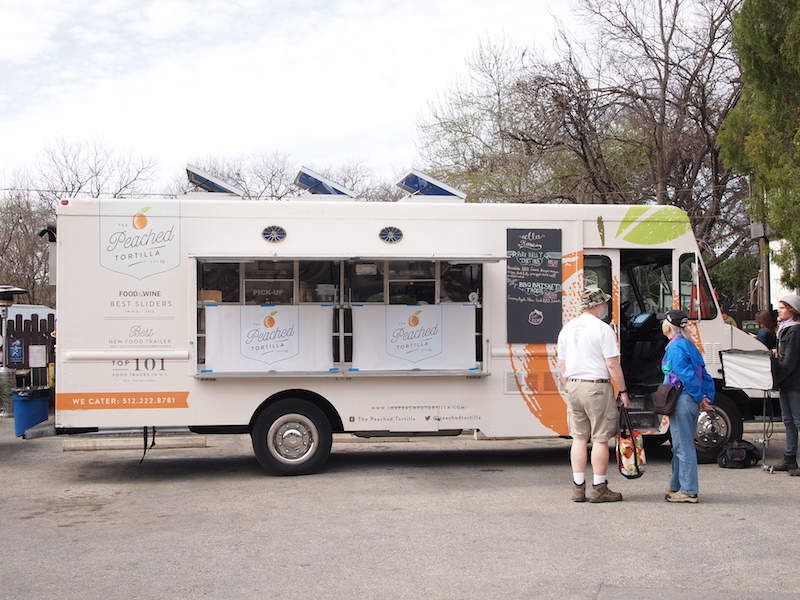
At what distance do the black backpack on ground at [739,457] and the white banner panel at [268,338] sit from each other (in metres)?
4.21

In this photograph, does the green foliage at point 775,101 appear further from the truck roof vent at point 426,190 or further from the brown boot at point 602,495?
the brown boot at point 602,495

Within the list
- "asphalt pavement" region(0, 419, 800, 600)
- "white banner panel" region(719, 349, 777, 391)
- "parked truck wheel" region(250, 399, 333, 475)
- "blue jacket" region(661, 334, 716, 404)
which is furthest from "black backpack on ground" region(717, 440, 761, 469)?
"parked truck wheel" region(250, 399, 333, 475)

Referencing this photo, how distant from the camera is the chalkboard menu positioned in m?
8.73

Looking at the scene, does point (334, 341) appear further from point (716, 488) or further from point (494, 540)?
point (716, 488)

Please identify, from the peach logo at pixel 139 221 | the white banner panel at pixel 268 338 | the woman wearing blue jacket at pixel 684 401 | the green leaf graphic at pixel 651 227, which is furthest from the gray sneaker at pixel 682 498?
the peach logo at pixel 139 221

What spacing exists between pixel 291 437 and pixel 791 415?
197 inches

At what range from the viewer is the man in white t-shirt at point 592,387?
709cm

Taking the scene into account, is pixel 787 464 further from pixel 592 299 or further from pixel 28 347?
pixel 28 347

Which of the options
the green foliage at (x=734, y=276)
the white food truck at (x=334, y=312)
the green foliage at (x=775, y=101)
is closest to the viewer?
the white food truck at (x=334, y=312)

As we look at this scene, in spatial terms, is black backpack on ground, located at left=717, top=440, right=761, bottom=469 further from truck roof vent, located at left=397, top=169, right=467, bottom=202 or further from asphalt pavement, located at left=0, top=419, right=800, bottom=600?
truck roof vent, located at left=397, top=169, right=467, bottom=202

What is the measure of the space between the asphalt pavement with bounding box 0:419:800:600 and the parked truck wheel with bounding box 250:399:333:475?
0.18 meters

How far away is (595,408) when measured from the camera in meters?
7.10

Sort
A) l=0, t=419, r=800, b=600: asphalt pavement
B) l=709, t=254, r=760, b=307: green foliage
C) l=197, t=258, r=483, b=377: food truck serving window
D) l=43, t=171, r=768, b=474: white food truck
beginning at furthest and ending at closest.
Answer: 1. l=709, t=254, r=760, b=307: green foliage
2. l=197, t=258, r=483, b=377: food truck serving window
3. l=43, t=171, r=768, b=474: white food truck
4. l=0, t=419, r=800, b=600: asphalt pavement

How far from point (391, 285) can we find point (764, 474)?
4.19 meters
